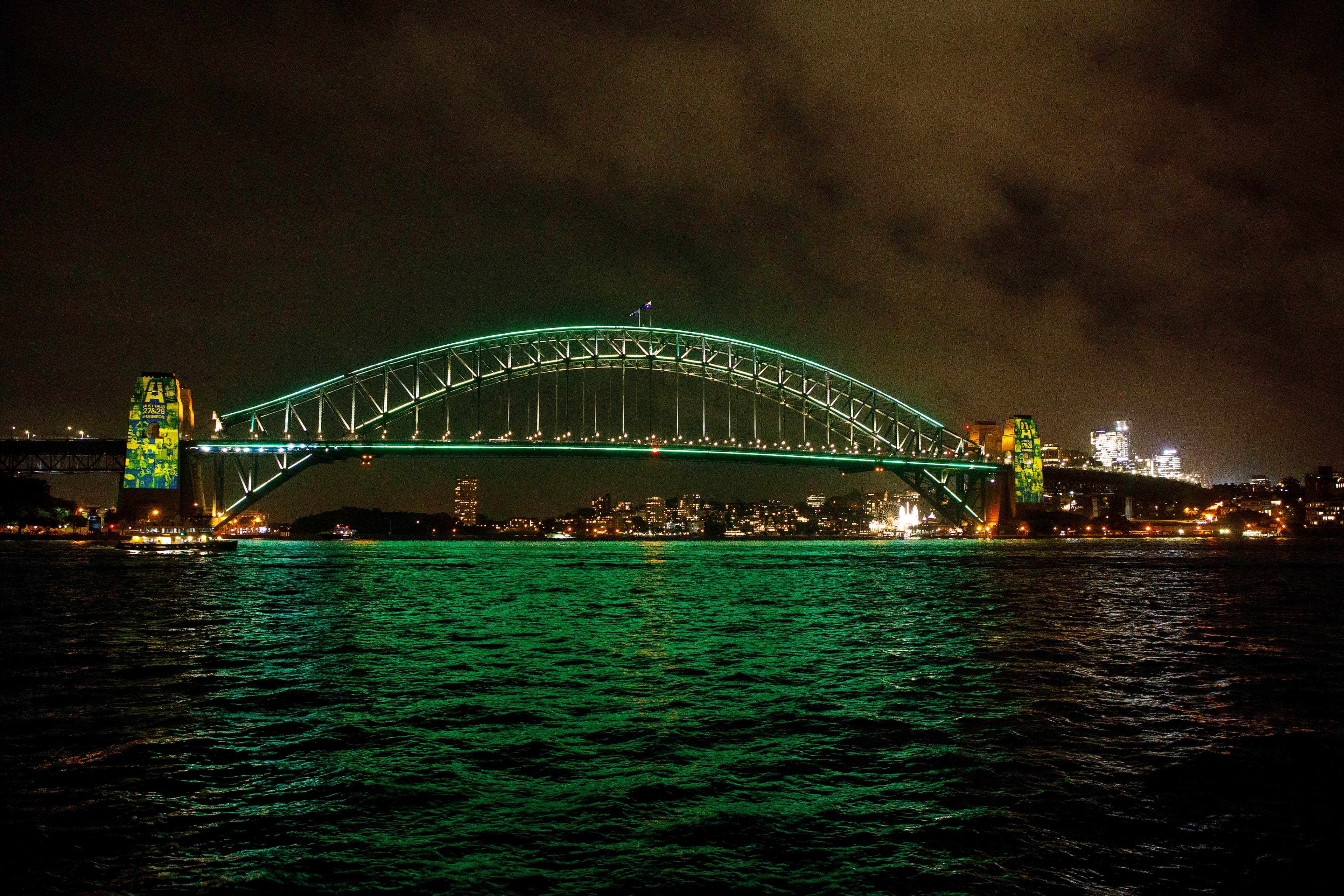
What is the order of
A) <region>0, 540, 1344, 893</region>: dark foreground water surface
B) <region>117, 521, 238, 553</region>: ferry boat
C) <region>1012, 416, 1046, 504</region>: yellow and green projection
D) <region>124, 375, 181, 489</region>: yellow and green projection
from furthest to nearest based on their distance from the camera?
<region>1012, 416, 1046, 504</region>: yellow and green projection, <region>124, 375, 181, 489</region>: yellow and green projection, <region>117, 521, 238, 553</region>: ferry boat, <region>0, 540, 1344, 893</region>: dark foreground water surface

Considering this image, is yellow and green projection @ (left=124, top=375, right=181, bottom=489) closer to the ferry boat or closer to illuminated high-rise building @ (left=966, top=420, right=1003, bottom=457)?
the ferry boat

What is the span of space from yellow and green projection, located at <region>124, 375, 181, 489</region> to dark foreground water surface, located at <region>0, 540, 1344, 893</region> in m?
50.6

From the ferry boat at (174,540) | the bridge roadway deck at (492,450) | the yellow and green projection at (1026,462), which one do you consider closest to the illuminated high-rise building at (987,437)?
the yellow and green projection at (1026,462)

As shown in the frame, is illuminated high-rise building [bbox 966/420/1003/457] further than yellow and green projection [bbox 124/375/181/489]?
Yes

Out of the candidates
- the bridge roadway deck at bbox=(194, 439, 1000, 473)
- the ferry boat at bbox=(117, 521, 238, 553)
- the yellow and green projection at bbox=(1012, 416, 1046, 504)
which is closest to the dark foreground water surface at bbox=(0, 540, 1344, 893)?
the ferry boat at bbox=(117, 521, 238, 553)

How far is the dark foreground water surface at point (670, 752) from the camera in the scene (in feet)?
19.1

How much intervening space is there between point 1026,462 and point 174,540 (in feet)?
260

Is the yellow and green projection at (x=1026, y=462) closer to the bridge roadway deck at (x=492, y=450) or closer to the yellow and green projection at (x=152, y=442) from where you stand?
the bridge roadway deck at (x=492, y=450)

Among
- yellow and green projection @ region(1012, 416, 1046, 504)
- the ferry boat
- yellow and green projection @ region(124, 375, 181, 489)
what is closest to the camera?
the ferry boat

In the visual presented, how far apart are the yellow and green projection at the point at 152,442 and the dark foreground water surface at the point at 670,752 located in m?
50.6

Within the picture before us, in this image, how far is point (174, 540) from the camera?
2142 inches

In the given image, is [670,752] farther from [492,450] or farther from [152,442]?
[152,442]

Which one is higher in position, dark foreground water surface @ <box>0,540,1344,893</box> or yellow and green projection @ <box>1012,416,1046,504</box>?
yellow and green projection @ <box>1012,416,1046,504</box>

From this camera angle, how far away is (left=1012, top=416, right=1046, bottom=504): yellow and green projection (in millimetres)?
96000
